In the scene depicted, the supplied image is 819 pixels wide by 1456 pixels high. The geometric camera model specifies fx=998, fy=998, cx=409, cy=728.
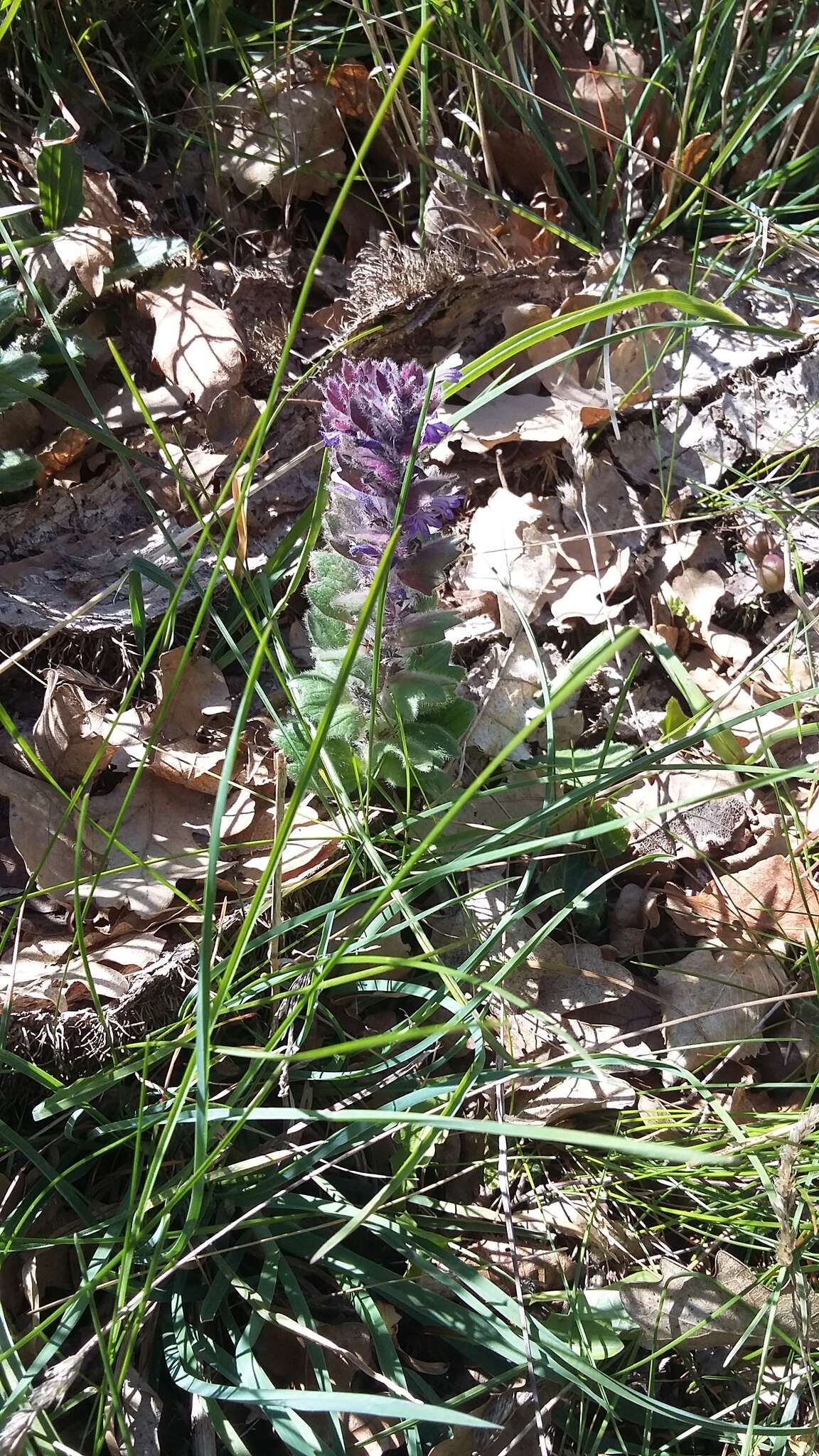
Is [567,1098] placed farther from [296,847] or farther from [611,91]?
[611,91]

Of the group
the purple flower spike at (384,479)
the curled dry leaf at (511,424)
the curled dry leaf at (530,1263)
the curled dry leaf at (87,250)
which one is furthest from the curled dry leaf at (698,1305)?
the curled dry leaf at (87,250)

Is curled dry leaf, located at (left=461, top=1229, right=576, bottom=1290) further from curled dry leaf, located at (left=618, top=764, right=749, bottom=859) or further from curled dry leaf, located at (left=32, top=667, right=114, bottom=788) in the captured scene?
curled dry leaf, located at (left=32, top=667, right=114, bottom=788)

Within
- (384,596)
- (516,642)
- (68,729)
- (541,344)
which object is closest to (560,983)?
(516,642)

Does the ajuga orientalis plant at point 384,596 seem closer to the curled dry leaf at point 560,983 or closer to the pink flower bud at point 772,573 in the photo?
the curled dry leaf at point 560,983

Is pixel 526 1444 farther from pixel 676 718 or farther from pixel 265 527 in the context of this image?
pixel 265 527

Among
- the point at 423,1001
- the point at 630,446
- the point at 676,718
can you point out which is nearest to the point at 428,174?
the point at 630,446
